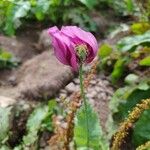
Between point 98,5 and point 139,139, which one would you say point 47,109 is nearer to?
point 139,139

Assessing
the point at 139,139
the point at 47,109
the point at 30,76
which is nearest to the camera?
the point at 139,139

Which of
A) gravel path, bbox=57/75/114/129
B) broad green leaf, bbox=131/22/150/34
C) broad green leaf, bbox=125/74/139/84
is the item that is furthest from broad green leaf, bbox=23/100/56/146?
broad green leaf, bbox=131/22/150/34

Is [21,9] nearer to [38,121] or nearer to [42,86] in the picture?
[42,86]

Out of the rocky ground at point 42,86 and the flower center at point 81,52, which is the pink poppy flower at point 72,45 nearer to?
the flower center at point 81,52

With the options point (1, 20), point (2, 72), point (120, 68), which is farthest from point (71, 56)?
point (2, 72)

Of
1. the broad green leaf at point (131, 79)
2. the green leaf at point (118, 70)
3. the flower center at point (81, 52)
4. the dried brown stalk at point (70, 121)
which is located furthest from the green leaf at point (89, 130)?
the green leaf at point (118, 70)

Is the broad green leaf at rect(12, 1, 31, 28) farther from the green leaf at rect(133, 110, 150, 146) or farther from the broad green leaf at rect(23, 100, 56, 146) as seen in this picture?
the green leaf at rect(133, 110, 150, 146)
